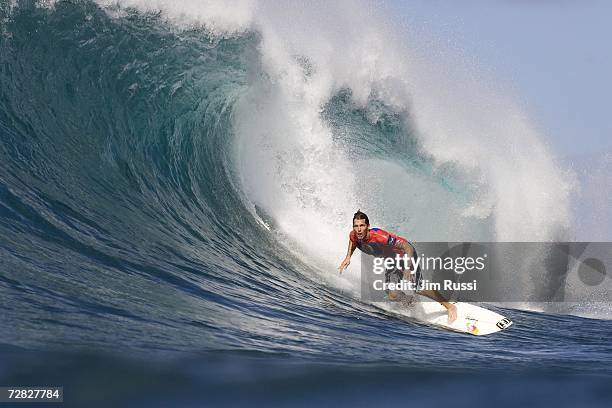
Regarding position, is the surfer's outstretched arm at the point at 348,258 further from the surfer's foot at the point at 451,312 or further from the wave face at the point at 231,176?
the surfer's foot at the point at 451,312

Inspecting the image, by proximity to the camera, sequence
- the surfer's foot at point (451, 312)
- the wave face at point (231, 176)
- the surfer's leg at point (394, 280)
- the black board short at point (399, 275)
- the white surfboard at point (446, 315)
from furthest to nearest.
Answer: the black board short at point (399, 275) → the surfer's leg at point (394, 280) → the surfer's foot at point (451, 312) → the white surfboard at point (446, 315) → the wave face at point (231, 176)

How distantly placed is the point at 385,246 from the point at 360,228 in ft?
1.46

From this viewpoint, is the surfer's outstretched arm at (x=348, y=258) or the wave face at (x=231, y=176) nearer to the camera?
the wave face at (x=231, y=176)

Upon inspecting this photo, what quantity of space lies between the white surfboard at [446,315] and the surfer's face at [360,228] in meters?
0.83

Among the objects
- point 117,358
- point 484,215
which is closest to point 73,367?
point 117,358

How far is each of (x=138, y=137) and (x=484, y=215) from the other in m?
7.31

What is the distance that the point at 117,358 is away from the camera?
3211mm

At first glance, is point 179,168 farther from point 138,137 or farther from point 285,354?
point 285,354

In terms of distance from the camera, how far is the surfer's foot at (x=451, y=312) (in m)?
6.87

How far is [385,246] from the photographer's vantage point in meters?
7.81

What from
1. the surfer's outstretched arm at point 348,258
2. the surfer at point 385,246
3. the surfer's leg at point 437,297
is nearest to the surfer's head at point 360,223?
the surfer at point 385,246

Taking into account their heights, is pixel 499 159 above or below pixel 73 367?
above

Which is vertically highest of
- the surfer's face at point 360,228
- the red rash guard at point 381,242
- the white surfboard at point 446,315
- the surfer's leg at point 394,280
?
the surfer's face at point 360,228

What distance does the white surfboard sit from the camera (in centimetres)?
653
